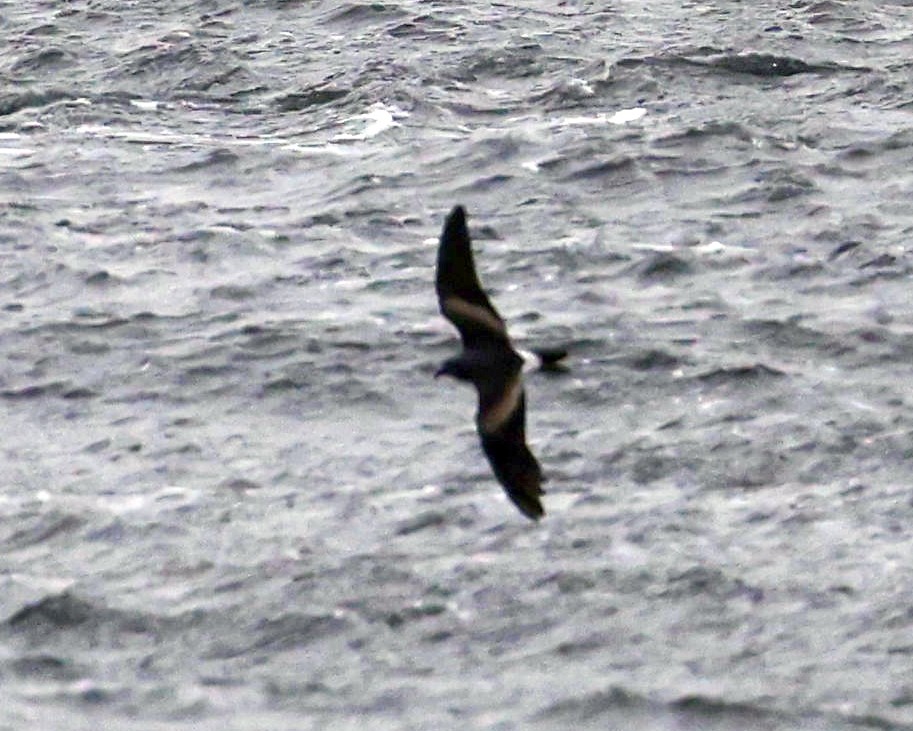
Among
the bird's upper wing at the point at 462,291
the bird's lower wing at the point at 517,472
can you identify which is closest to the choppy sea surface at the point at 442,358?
the bird's lower wing at the point at 517,472

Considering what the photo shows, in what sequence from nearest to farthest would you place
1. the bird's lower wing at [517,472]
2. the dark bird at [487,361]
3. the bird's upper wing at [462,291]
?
the bird's lower wing at [517,472]
the dark bird at [487,361]
the bird's upper wing at [462,291]

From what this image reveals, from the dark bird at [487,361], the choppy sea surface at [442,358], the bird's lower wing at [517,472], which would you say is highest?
the dark bird at [487,361]

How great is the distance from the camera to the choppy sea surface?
13.1 meters

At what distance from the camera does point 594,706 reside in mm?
12617

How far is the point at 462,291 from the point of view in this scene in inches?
511

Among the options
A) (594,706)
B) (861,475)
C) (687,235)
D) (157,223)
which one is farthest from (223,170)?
(594,706)

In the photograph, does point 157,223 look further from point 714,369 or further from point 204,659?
point 204,659

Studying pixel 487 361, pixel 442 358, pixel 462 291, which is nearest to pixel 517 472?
pixel 487 361

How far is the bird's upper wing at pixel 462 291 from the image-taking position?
1267cm

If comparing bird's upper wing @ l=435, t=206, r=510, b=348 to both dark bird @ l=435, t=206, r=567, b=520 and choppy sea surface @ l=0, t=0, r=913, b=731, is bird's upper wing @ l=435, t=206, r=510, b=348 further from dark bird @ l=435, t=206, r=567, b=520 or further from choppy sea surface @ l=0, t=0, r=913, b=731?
choppy sea surface @ l=0, t=0, r=913, b=731

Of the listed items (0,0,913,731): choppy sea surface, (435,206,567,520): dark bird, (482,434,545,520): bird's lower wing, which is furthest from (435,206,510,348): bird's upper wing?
(0,0,913,731): choppy sea surface

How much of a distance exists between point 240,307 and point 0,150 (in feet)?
15.8

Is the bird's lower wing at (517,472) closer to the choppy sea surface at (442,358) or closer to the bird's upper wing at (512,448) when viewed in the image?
the bird's upper wing at (512,448)

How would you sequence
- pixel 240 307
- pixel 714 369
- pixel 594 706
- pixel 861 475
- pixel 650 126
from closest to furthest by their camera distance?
pixel 594 706 < pixel 861 475 < pixel 714 369 < pixel 240 307 < pixel 650 126
